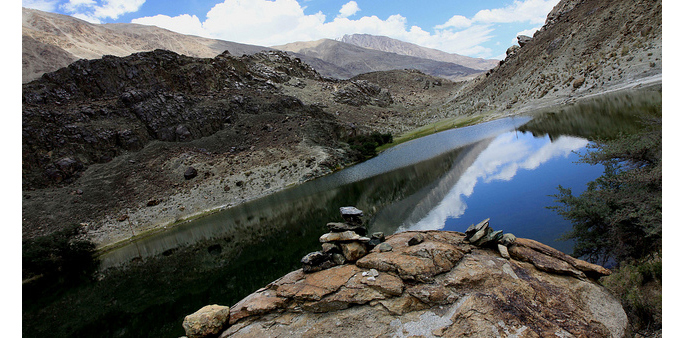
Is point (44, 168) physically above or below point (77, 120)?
below

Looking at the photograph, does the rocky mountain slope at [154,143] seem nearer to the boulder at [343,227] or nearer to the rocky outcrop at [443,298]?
the boulder at [343,227]

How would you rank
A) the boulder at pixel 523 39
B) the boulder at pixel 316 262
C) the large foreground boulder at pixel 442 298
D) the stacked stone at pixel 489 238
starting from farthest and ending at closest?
the boulder at pixel 523 39
the boulder at pixel 316 262
the stacked stone at pixel 489 238
the large foreground boulder at pixel 442 298

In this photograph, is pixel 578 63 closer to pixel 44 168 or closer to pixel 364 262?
pixel 364 262

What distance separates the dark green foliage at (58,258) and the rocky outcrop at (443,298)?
1199 inches

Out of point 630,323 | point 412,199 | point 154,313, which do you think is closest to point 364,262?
point 630,323

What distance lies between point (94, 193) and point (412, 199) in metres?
50.0

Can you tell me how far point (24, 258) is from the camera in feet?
102

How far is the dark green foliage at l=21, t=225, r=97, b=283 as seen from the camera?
3111 cm

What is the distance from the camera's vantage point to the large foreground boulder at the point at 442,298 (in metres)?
7.00

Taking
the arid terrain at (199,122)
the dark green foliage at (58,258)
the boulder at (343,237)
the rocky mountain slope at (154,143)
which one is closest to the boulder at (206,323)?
the boulder at (343,237)

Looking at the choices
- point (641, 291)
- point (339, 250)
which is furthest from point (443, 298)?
point (641, 291)

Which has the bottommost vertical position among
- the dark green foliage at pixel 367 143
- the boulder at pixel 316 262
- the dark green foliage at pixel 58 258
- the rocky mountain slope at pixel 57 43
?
the dark green foliage at pixel 58 258

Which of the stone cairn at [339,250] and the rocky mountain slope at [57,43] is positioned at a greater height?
the rocky mountain slope at [57,43]

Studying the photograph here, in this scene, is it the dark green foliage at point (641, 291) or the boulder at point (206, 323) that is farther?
the boulder at point (206, 323)
